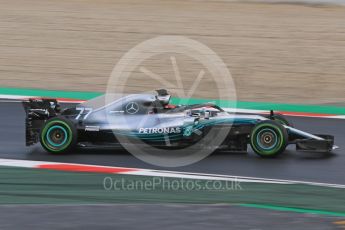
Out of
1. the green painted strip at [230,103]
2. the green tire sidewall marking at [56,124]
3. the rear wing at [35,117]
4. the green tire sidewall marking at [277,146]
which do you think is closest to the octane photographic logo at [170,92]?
the green painted strip at [230,103]

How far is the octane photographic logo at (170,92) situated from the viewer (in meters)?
10.9

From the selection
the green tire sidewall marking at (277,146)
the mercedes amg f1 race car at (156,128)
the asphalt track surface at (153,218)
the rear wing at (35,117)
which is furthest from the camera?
the rear wing at (35,117)

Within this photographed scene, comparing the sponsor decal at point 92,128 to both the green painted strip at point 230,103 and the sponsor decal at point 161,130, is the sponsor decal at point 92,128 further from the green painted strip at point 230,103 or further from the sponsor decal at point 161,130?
the green painted strip at point 230,103

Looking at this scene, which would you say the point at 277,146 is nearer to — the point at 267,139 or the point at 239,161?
the point at 267,139

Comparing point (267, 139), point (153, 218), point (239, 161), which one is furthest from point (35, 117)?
point (153, 218)

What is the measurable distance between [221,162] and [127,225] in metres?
3.88

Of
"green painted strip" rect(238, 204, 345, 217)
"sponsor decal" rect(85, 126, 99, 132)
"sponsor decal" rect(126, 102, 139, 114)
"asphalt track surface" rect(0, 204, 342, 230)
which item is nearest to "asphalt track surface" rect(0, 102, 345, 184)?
"sponsor decal" rect(85, 126, 99, 132)

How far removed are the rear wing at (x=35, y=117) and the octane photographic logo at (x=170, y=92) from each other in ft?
2.97

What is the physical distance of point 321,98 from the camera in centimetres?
1647

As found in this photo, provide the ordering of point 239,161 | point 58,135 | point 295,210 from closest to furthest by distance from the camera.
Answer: point 295,210
point 239,161
point 58,135

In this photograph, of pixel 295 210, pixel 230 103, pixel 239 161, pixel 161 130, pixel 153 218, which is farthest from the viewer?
pixel 230 103

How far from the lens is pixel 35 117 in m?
11.3

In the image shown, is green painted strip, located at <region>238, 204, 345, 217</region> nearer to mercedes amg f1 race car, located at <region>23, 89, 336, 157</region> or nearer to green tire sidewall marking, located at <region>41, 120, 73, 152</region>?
mercedes amg f1 race car, located at <region>23, 89, 336, 157</region>

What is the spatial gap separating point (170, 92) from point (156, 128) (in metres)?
6.23
